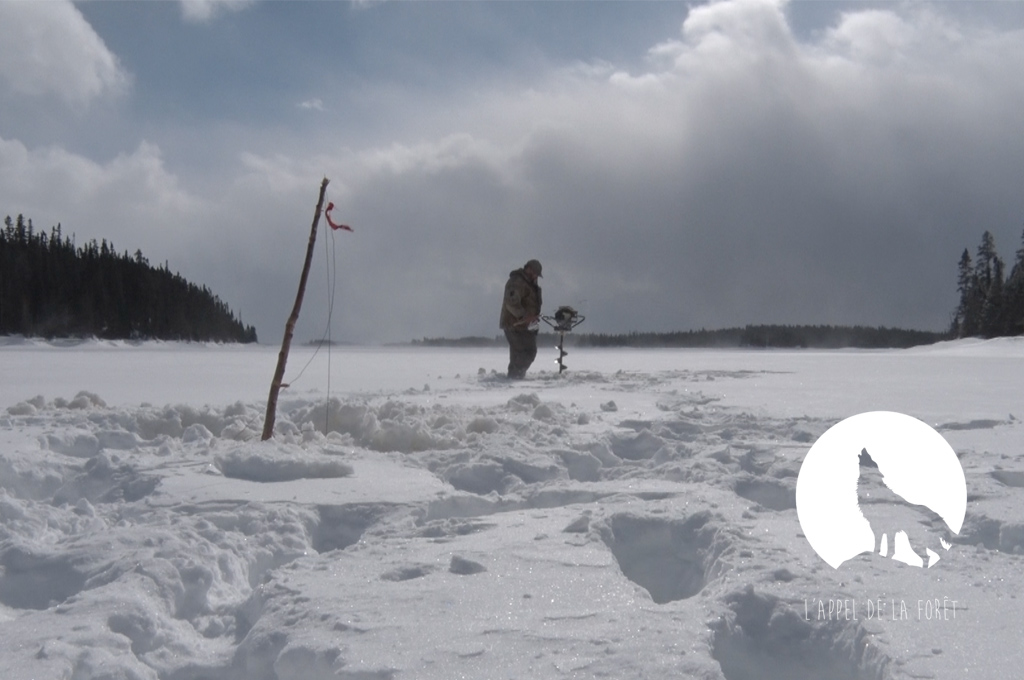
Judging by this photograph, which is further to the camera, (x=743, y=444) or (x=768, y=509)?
(x=743, y=444)

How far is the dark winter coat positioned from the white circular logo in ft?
27.4

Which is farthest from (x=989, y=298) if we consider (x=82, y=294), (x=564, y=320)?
(x=82, y=294)

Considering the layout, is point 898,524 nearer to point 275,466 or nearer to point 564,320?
point 275,466

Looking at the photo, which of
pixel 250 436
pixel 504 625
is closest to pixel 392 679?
pixel 504 625

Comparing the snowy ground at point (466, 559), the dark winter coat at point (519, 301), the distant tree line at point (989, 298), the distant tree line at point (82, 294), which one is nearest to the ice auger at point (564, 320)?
the dark winter coat at point (519, 301)

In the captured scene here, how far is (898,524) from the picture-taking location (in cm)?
374

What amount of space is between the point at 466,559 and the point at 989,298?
59.4 metres

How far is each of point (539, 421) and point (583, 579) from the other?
3.85 m

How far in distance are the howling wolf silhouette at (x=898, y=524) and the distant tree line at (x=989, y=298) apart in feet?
168

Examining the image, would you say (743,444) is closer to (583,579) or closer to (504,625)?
(583,579)

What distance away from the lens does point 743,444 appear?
5.78 metres

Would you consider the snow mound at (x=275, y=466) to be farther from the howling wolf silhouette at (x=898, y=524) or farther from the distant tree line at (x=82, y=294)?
the distant tree line at (x=82, y=294)

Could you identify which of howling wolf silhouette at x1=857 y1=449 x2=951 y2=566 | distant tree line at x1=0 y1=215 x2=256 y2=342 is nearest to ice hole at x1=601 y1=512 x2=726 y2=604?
howling wolf silhouette at x1=857 y1=449 x2=951 y2=566

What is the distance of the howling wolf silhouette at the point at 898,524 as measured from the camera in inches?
132
